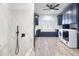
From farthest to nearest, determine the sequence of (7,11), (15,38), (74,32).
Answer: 1. (74,32)
2. (15,38)
3. (7,11)

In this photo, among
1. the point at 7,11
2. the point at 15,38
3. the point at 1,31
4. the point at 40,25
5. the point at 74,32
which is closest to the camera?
the point at 1,31

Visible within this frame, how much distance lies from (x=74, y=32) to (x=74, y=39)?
0.87 ft

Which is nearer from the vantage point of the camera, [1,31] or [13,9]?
[1,31]

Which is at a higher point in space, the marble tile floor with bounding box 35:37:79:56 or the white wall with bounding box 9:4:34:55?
the white wall with bounding box 9:4:34:55

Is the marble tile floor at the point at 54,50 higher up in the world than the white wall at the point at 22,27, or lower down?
lower down

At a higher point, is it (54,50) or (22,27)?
(22,27)

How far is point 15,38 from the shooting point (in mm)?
2275

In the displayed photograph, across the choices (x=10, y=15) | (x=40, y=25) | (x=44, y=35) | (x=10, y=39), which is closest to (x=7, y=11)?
(x=10, y=15)

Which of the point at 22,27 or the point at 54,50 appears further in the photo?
the point at 54,50

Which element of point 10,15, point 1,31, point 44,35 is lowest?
point 44,35

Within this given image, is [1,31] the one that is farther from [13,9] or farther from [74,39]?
[74,39]

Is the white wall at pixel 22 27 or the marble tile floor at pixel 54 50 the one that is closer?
the white wall at pixel 22 27

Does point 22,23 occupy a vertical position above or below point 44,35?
above

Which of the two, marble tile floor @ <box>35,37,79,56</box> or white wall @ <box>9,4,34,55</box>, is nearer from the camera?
white wall @ <box>9,4,34,55</box>
